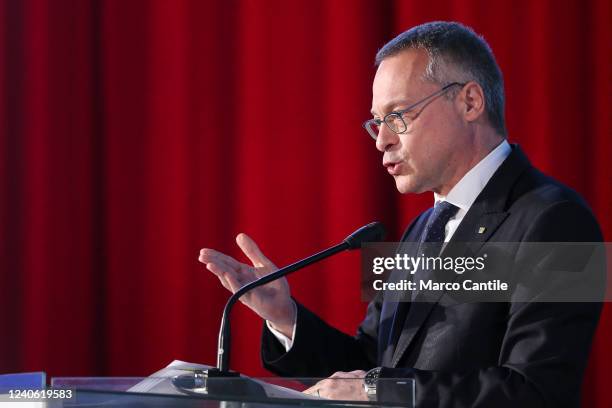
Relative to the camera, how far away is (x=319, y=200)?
2.69m

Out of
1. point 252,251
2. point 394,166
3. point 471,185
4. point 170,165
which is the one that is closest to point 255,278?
point 252,251

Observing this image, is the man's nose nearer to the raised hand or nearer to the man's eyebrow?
the man's eyebrow

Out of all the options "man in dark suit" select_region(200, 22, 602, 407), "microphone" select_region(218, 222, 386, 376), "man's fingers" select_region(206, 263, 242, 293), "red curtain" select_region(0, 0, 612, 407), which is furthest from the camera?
"red curtain" select_region(0, 0, 612, 407)

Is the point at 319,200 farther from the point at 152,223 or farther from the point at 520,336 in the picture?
the point at 520,336

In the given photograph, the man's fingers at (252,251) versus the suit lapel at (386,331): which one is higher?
the man's fingers at (252,251)

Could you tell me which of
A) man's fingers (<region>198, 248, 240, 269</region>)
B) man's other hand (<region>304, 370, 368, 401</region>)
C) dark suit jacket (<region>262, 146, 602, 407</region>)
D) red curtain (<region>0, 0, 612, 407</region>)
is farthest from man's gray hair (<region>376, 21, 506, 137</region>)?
man's other hand (<region>304, 370, 368, 401</region>)

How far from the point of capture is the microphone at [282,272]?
129cm

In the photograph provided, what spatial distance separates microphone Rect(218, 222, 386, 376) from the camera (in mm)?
1287

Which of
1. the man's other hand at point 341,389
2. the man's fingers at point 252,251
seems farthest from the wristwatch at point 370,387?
the man's fingers at point 252,251

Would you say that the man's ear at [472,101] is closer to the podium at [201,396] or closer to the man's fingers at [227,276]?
the man's fingers at [227,276]

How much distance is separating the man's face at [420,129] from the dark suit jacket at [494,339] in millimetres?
119

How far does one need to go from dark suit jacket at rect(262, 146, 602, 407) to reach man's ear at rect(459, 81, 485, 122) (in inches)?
4.5

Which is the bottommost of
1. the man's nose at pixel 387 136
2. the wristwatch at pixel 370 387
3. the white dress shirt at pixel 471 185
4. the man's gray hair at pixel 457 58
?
the wristwatch at pixel 370 387

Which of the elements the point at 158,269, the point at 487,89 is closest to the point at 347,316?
the point at 158,269
